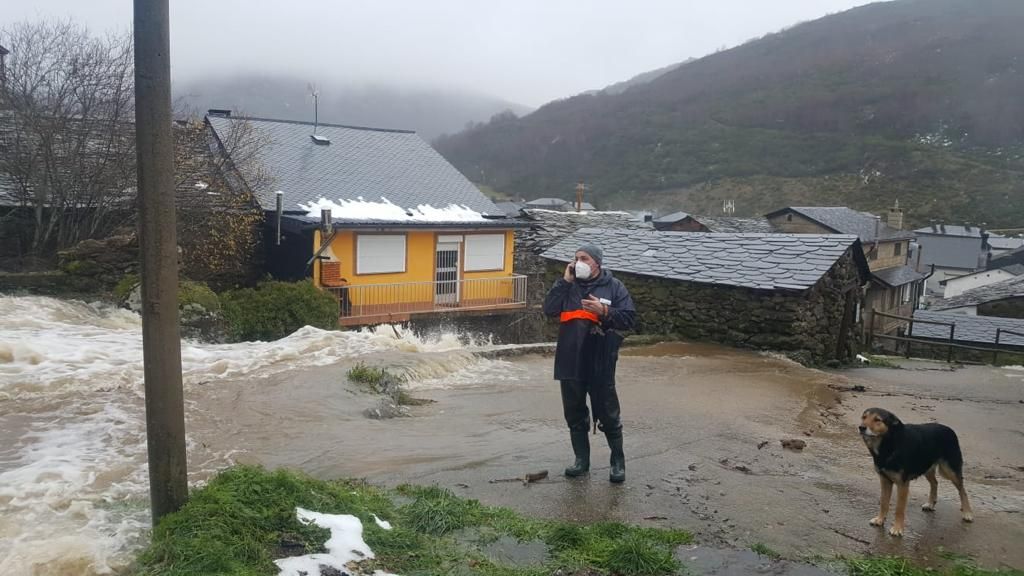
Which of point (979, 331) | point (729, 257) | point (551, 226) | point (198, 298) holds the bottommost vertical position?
point (979, 331)

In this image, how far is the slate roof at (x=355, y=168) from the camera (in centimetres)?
2288

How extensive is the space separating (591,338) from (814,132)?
102 m

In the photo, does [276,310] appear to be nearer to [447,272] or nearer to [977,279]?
[447,272]

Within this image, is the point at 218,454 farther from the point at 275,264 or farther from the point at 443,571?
the point at 275,264

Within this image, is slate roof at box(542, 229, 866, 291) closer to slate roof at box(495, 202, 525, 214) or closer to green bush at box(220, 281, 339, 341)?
green bush at box(220, 281, 339, 341)

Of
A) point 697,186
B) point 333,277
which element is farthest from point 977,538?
point 697,186

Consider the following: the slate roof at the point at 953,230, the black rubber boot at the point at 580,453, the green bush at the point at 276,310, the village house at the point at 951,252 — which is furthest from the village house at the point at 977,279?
the black rubber boot at the point at 580,453

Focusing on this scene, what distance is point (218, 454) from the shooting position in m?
6.24

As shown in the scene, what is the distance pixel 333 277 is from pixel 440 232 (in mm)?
4553

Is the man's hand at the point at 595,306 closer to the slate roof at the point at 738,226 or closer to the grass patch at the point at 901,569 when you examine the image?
the grass patch at the point at 901,569

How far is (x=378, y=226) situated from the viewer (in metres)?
21.8

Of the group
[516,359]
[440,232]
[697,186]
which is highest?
[697,186]

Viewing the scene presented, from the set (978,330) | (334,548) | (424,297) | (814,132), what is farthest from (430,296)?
(814,132)

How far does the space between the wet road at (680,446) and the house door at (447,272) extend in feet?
42.8
